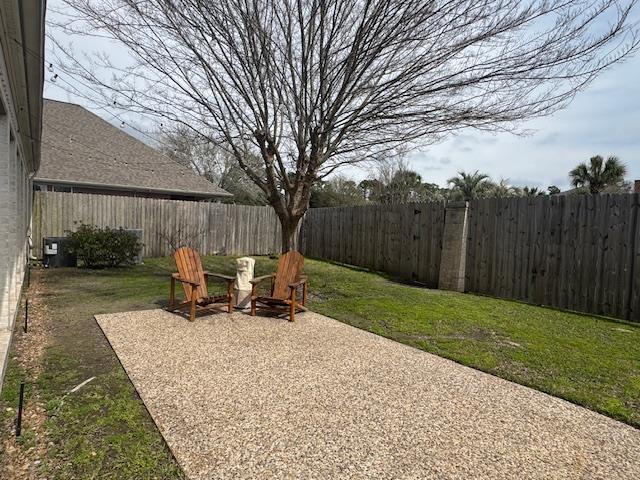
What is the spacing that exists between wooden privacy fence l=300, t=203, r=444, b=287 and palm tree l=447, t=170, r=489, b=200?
1771 centimetres

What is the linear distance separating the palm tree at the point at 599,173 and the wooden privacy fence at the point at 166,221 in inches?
819

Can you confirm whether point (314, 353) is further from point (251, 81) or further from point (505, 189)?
point (505, 189)

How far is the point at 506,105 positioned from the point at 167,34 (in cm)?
489

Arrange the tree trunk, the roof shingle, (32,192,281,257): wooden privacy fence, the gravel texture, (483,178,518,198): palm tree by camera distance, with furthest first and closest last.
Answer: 1. (483,178,518,198): palm tree
2. the roof shingle
3. (32,192,281,257): wooden privacy fence
4. the tree trunk
5. the gravel texture

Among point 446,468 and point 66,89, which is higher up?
point 66,89

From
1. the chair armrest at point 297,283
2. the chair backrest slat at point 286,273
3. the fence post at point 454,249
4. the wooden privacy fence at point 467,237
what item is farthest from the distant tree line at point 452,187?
the chair armrest at point 297,283

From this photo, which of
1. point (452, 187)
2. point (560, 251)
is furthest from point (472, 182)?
A: point (560, 251)

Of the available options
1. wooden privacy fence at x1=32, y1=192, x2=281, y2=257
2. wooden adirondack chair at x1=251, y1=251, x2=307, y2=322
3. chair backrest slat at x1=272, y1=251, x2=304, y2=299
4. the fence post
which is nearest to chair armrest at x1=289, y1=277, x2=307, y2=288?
wooden adirondack chair at x1=251, y1=251, x2=307, y2=322

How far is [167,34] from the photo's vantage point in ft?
18.9

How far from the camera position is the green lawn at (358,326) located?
2326 millimetres

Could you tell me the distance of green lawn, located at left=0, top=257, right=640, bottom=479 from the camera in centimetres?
233

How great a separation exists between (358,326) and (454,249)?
378 cm

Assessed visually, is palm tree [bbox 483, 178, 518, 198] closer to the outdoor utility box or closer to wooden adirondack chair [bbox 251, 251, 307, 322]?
wooden adirondack chair [bbox 251, 251, 307, 322]

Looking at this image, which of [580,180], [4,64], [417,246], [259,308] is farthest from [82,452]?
[580,180]
